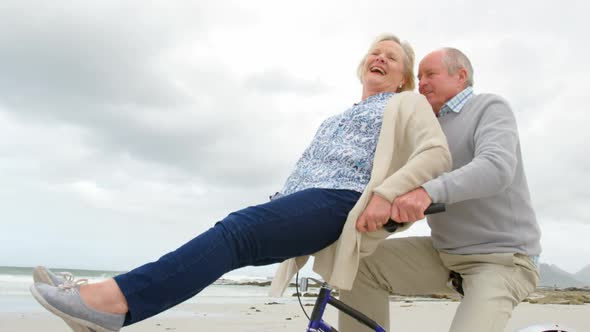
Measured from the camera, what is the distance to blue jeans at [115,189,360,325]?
1922 millimetres

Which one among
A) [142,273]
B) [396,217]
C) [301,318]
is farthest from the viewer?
[301,318]

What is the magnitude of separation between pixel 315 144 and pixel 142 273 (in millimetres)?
1153

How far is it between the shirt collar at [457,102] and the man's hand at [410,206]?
2.71ft

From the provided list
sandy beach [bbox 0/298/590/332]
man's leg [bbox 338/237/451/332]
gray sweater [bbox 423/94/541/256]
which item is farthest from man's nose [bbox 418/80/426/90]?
sandy beach [bbox 0/298/590/332]

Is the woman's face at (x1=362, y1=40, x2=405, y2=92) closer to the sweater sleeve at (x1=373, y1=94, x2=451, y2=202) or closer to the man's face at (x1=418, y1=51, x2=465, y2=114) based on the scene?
the man's face at (x1=418, y1=51, x2=465, y2=114)

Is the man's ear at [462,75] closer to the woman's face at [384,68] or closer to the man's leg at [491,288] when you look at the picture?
the woman's face at [384,68]

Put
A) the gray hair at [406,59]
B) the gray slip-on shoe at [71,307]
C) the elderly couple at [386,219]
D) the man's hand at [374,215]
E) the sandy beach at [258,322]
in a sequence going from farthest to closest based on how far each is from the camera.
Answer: the sandy beach at [258,322] → the gray hair at [406,59] → the man's hand at [374,215] → the elderly couple at [386,219] → the gray slip-on shoe at [71,307]

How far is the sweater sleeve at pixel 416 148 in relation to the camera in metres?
2.33

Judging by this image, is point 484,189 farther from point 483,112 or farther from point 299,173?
point 299,173

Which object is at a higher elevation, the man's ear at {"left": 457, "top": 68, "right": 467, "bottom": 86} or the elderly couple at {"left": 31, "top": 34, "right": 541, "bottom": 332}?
the man's ear at {"left": 457, "top": 68, "right": 467, "bottom": 86}

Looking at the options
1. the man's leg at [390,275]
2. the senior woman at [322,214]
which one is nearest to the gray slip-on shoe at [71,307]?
the senior woman at [322,214]

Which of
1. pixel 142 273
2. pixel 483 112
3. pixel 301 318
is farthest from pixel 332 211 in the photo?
pixel 301 318

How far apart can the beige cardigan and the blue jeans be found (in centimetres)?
9

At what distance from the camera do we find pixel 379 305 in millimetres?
3064
